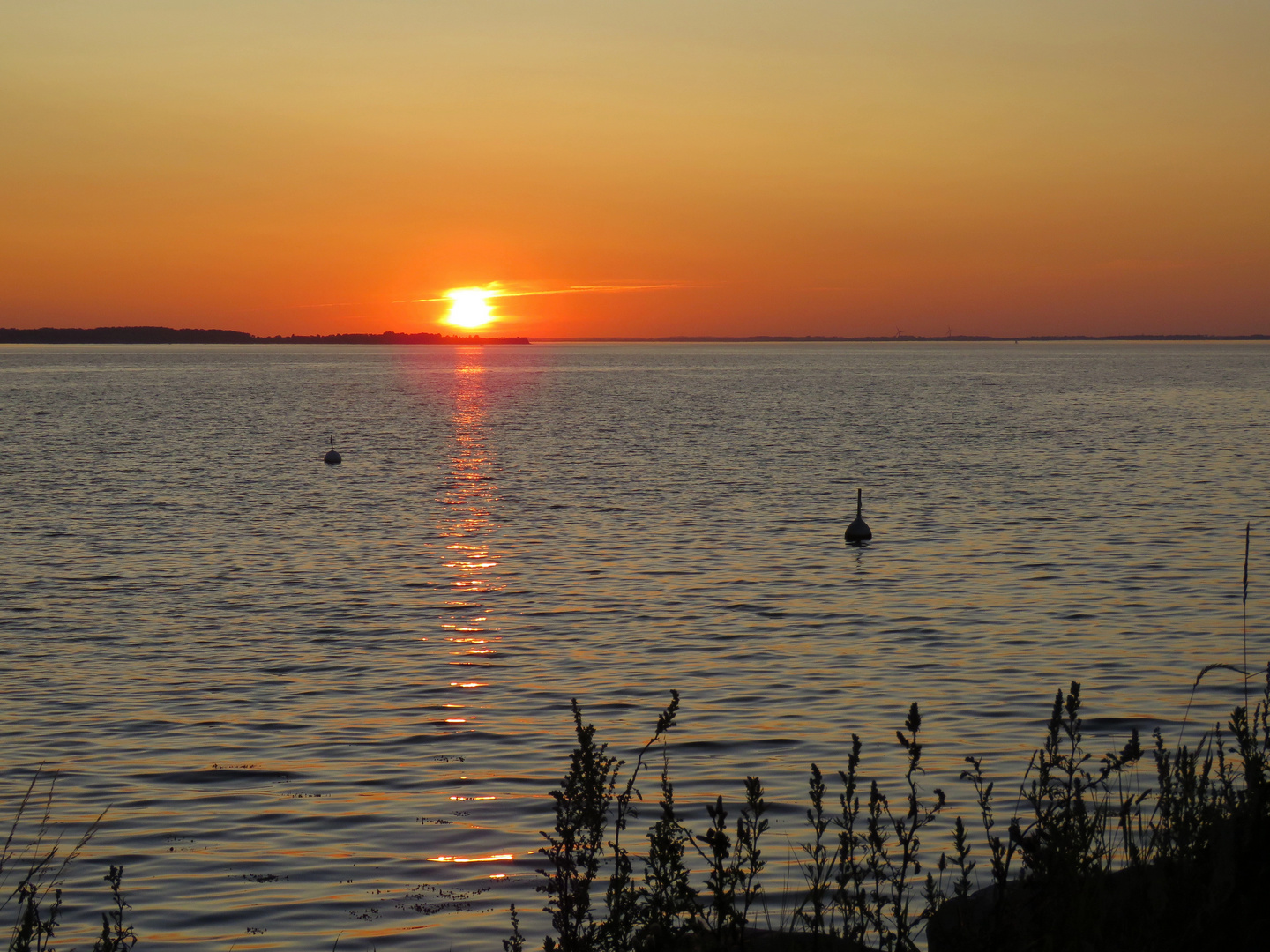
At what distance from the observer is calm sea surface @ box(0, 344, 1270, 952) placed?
36.5ft

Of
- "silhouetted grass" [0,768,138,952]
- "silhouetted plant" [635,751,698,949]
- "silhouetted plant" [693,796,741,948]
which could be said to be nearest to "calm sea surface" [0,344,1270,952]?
"silhouetted grass" [0,768,138,952]

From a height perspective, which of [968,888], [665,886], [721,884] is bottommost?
[968,888]

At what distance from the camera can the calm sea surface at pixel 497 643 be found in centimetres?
1112

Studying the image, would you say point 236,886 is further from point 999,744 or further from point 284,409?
point 284,409

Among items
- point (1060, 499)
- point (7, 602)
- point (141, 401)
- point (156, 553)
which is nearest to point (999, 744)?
point (7, 602)

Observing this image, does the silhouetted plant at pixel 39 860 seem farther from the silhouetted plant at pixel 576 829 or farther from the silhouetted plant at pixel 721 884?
the silhouetted plant at pixel 721 884

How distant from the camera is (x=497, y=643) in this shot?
19766 millimetres

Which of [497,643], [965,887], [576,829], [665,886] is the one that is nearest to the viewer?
[965,887]

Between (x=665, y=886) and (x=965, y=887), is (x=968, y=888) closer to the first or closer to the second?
(x=965, y=887)

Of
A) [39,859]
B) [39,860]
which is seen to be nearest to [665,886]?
[39,860]

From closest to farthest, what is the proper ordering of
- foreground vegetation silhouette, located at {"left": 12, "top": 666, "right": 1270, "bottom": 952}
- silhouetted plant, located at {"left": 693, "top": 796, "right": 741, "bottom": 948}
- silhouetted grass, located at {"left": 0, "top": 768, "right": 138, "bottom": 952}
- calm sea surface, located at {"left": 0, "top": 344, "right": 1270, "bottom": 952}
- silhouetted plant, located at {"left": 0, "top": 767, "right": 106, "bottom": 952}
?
silhouetted plant, located at {"left": 693, "top": 796, "right": 741, "bottom": 948} < foreground vegetation silhouette, located at {"left": 12, "top": 666, "right": 1270, "bottom": 952} < silhouetted grass, located at {"left": 0, "top": 768, "right": 138, "bottom": 952} < silhouetted plant, located at {"left": 0, "top": 767, "right": 106, "bottom": 952} < calm sea surface, located at {"left": 0, "top": 344, "right": 1270, "bottom": 952}

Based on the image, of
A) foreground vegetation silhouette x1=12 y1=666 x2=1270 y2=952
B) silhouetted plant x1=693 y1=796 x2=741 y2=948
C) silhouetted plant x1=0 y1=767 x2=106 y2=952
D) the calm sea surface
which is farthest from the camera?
the calm sea surface

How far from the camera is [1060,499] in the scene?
3856 cm

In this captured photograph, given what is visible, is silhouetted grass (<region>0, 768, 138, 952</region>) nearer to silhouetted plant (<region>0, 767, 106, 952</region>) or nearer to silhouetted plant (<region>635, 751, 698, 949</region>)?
silhouetted plant (<region>0, 767, 106, 952</region>)
